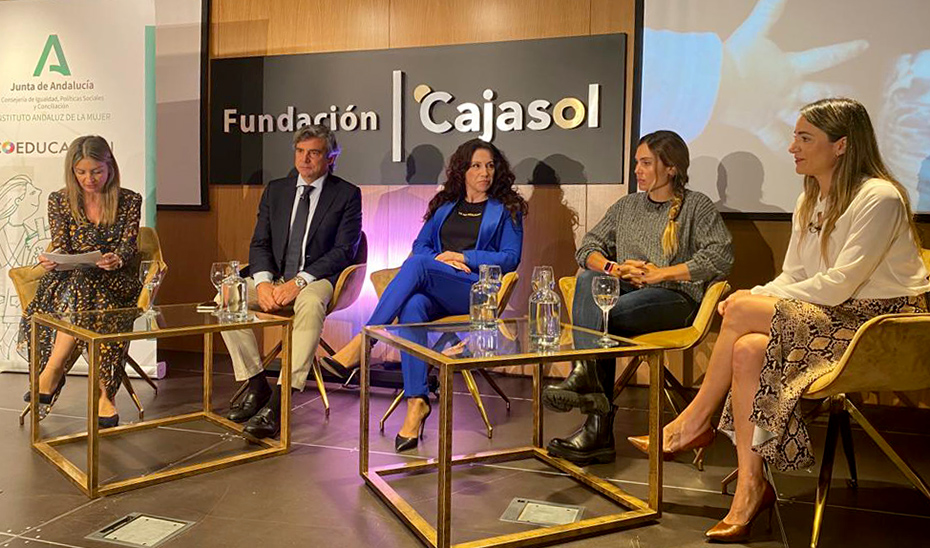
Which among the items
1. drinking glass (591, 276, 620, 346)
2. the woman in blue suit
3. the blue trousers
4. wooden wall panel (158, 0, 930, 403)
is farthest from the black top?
drinking glass (591, 276, 620, 346)

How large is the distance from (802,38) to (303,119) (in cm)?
314

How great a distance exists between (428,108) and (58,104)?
2.22 m

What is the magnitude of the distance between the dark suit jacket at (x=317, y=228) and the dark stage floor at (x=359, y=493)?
91 cm

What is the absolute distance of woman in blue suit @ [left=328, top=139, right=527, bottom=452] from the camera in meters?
3.60

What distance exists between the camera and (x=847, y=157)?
9.31ft

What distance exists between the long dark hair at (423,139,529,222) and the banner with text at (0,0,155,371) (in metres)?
1.74

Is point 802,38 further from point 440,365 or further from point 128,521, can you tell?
point 128,521

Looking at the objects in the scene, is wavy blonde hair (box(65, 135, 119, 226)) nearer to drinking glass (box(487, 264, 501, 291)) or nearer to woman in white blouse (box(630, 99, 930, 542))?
drinking glass (box(487, 264, 501, 291))

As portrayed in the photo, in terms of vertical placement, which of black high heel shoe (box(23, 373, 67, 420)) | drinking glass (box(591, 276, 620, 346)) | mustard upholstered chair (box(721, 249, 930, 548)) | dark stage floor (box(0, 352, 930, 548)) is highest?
drinking glass (box(591, 276, 620, 346))

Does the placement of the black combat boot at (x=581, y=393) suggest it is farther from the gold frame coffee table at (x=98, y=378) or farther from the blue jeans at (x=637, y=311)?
the gold frame coffee table at (x=98, y=378)

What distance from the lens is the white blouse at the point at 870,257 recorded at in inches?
105

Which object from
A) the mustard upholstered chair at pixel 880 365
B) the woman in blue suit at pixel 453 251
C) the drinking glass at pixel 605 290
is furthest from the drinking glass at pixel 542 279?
the mustard upholstered chair at pixel 880 365

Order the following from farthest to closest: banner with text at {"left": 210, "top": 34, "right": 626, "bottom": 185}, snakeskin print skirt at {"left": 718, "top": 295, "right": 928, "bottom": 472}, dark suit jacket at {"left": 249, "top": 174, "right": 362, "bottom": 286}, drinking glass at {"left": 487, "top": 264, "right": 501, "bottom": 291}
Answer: banner with text at {"left": 210, "top": 34, "right": 626, "bottom": 185} → dark suit jacket at {"left": 249, "top": 174, "right": 362, "bottom": 286} → drinking glass at {"left": 487, "top": 264, "right": 501, "bottom": 291} → snakeskin print skirt at {"left": 718, "top": 295, "right": 928, "bottom": 472}

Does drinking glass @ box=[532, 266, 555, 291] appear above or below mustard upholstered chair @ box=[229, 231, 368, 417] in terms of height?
above
